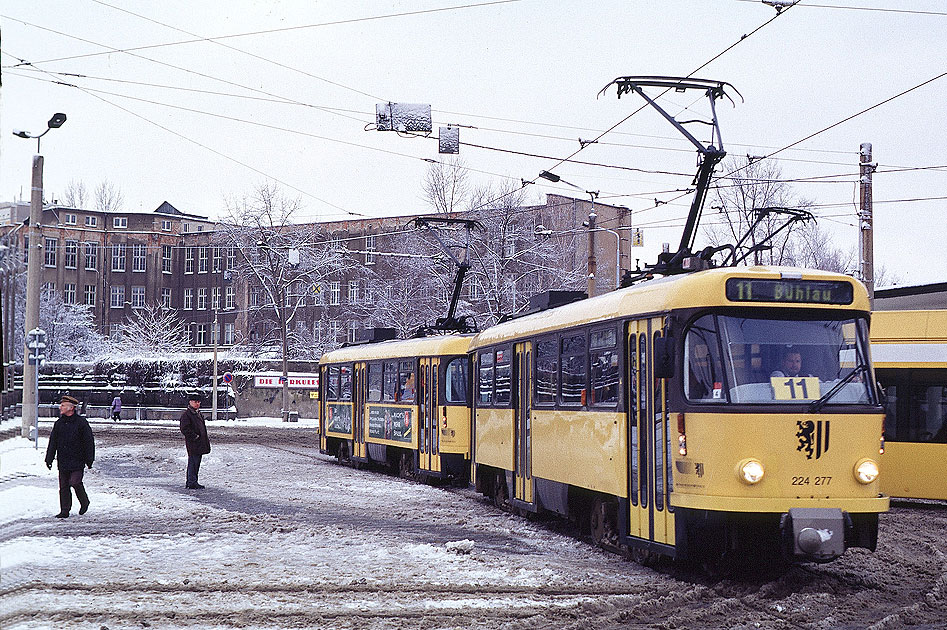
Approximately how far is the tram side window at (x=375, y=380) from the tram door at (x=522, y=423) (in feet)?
31.1

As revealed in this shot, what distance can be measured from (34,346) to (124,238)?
238 ft

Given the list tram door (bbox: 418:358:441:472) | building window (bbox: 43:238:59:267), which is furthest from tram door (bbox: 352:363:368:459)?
building window (bbox: 43:238:59:267)

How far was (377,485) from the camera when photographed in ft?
72.9

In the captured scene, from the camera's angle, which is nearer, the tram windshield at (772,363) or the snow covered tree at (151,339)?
the tram windshield at (772,363)

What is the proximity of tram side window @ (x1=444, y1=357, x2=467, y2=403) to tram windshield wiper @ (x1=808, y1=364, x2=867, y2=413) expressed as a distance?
11.0 m

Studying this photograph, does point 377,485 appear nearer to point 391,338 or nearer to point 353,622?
point 391,338

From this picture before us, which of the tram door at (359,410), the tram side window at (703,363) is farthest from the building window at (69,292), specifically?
the tram side window at (703,363)

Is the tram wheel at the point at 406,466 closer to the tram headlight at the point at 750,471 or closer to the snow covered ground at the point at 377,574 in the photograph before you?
the snow covered ground at the point at 377,574

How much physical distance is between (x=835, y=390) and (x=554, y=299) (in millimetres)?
6449

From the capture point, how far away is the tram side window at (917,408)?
18609 mm

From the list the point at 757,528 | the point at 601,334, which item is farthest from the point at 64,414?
the point at 757,528

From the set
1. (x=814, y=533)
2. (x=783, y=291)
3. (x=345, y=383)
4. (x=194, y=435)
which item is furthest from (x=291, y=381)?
(x=814, y=533)

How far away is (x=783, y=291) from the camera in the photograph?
34.9 feet

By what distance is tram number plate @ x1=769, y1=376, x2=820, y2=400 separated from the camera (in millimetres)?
10352
